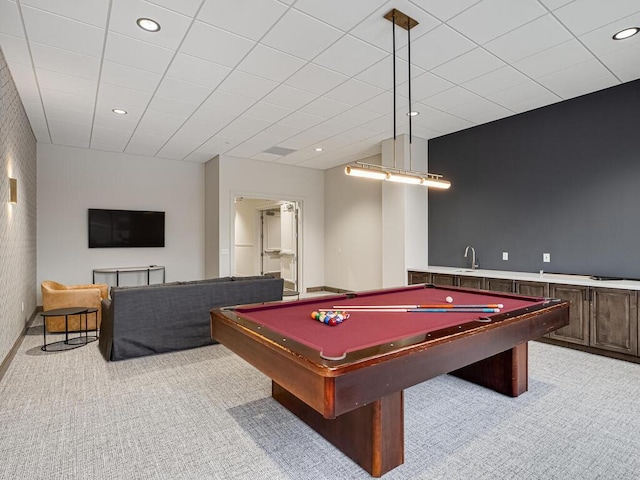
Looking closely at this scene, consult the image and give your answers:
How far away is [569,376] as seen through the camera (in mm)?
3213

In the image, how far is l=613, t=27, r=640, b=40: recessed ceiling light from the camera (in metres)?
2.82

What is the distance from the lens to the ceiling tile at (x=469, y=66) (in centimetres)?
323

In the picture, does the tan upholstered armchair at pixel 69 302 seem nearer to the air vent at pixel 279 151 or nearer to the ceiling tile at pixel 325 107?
the air vent at pixel 279 151

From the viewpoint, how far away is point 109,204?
21.8ft

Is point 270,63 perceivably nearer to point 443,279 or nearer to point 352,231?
point 443,279

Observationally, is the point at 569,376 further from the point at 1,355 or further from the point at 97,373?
the point at 1,355

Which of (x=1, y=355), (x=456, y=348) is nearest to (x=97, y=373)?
(x=1, y=355)

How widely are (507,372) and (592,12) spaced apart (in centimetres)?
278

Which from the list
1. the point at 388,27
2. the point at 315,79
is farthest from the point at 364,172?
the point at 315,79

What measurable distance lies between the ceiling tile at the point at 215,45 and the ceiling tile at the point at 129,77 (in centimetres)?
70

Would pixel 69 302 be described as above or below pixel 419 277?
below

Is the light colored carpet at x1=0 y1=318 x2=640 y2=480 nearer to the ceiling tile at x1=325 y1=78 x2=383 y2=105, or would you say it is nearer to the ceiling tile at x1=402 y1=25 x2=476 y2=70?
the ceiling tile at x1=402 y1=25 x2=476 y2=70

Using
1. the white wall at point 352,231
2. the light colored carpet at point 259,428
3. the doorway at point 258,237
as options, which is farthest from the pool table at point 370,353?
the doorway at point 258,237

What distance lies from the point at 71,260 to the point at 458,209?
21.9 feet
